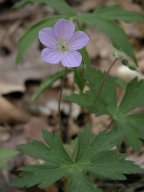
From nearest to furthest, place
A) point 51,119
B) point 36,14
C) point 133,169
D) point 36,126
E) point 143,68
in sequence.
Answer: point 133,169 → point 36,126 → point 51,119 → point 143,68 → point 36,14

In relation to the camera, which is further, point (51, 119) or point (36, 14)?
point (36, 14)

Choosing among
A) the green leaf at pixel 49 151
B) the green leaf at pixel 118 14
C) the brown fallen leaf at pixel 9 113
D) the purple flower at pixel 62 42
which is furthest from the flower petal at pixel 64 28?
the brown fallen leaf at pixel 9 113

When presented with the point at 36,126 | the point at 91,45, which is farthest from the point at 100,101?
the point at 91,45

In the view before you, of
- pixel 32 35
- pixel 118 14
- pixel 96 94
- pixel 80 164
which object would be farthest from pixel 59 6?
pixel 80 164

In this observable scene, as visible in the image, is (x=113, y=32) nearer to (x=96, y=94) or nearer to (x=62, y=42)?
(x=96, y=94)

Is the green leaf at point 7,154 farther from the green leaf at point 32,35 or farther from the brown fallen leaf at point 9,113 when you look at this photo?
the brown fallen leaf at point 9,113

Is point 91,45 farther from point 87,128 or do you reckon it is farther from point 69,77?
point 87,128
